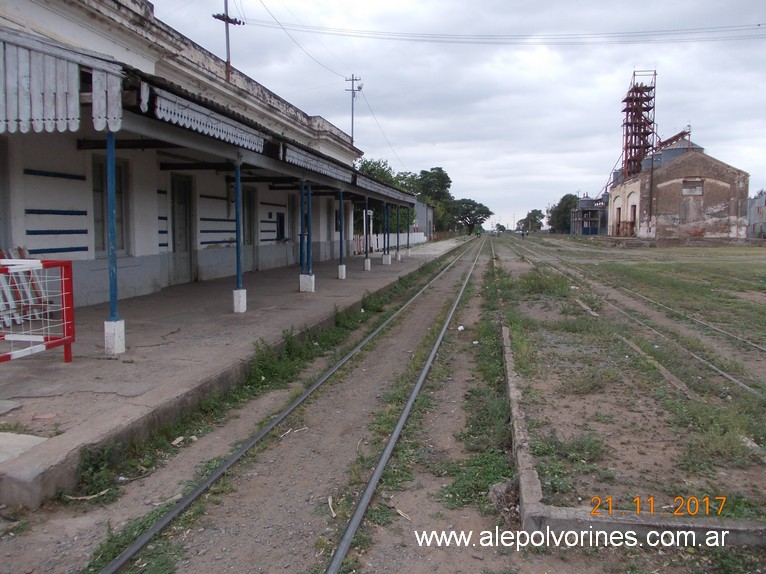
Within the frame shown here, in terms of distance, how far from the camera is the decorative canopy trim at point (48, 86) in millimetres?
6355

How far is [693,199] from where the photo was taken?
5262 cm

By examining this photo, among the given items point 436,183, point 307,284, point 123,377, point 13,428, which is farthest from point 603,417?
point 436,183

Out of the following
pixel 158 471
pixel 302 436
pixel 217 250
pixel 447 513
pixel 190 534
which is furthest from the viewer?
pixel 217 250

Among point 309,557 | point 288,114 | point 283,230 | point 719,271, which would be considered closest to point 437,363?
point 309,557

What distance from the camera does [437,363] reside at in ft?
29.1

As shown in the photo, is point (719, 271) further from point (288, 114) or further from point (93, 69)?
point (93, 69)

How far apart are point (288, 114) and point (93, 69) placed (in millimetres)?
17992

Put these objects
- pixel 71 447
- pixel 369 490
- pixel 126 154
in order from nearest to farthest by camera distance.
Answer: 1. pixel 369 490
2. pixel 71 447
3. pixel 126 154

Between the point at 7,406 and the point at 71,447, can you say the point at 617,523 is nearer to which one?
the point at 71,447

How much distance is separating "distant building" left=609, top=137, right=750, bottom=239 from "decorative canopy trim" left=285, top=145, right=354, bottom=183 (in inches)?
1709

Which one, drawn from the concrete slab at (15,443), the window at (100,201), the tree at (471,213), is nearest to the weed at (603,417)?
the concrete slab at (15,443)

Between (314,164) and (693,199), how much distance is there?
4815 centimetres
